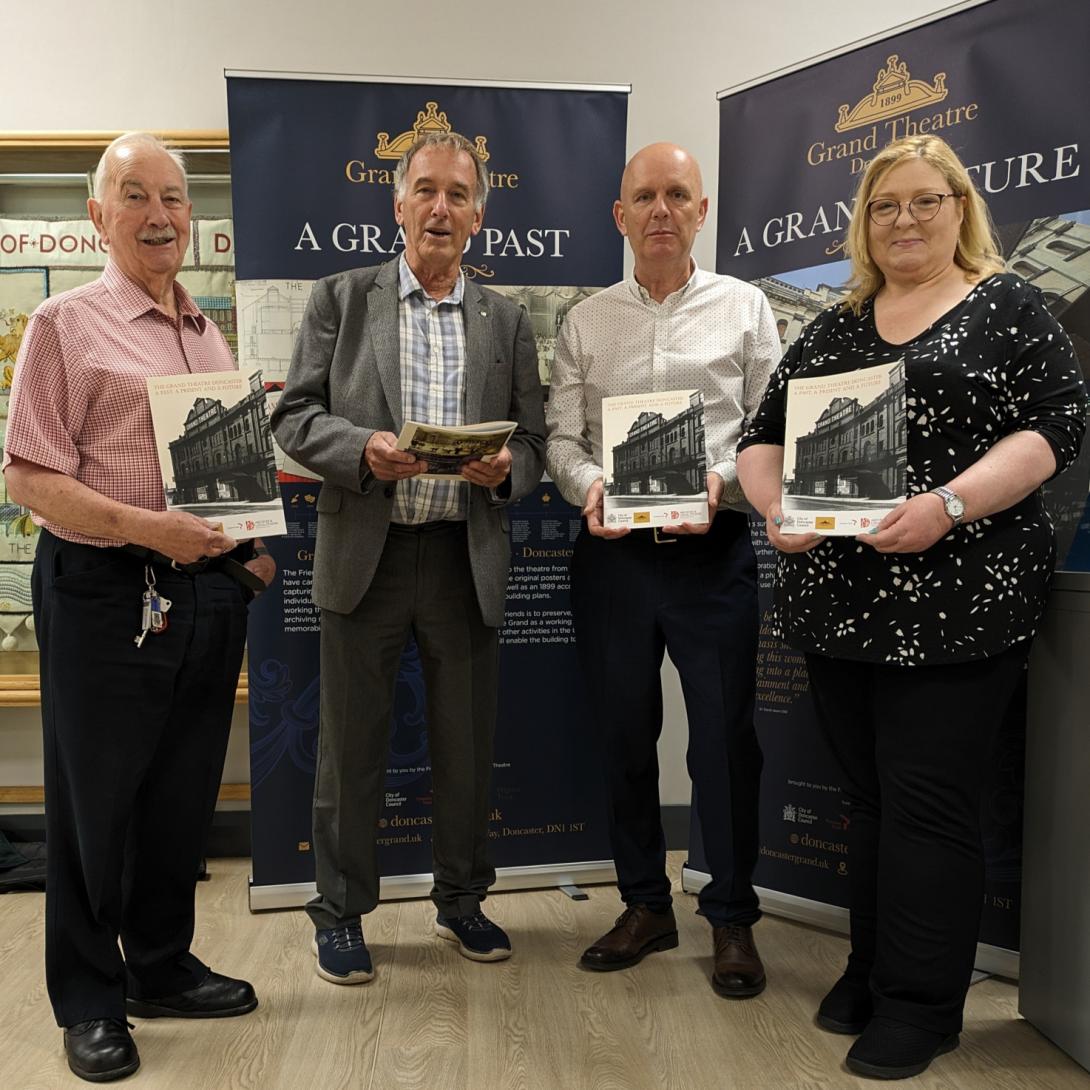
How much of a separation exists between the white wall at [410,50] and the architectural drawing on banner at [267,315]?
2.89ft

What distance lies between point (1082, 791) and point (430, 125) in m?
2.40

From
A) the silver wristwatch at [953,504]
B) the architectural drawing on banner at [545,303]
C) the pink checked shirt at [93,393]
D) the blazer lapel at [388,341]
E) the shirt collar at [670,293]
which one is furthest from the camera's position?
the architectural drawing on banner at [545,303]

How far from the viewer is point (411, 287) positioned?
249 cm

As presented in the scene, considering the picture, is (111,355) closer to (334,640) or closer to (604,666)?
(334,640)

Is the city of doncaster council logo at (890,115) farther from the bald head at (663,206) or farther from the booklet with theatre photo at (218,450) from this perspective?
the booklet with theatre photo at (218,450)

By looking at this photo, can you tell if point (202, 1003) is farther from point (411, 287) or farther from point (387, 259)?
point (387, 259)

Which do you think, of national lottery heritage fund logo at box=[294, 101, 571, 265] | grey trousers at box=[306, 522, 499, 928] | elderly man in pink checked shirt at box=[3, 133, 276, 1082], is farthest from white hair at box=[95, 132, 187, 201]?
grey trousers at box=[306, 522, 499, 928]

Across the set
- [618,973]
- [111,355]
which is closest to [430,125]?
[111,355]

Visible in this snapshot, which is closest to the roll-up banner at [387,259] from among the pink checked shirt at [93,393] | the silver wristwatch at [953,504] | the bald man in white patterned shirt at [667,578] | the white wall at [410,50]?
the bald man in white patterned shirt at [667,578]

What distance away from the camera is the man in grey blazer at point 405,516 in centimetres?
241

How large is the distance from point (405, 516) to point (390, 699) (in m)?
0.47

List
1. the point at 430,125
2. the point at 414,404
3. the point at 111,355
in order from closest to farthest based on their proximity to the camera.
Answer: the point at 111,355 → the point at 414,404 → the point at 430,125

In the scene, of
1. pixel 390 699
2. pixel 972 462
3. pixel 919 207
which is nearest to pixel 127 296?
pixel 390 699

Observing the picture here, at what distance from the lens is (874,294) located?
2.11 m
